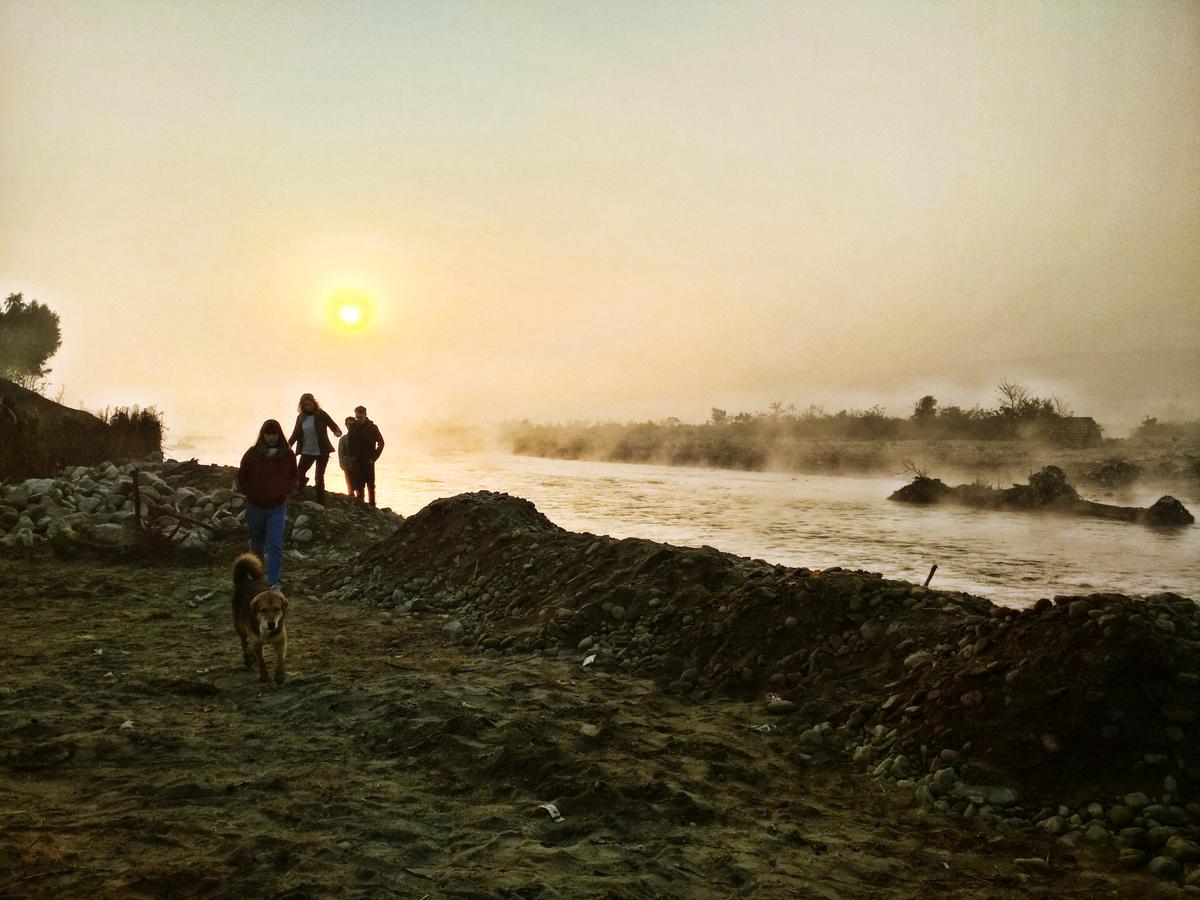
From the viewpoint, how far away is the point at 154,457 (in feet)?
73.8

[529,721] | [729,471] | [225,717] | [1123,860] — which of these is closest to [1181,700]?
[1123,860]

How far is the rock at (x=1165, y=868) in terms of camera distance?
410 cm

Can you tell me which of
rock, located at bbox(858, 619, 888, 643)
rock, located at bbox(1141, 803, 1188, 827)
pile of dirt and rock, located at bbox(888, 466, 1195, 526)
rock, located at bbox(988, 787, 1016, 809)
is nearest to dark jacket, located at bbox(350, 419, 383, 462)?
rock, located at bbox(858, 619, 888, 643)

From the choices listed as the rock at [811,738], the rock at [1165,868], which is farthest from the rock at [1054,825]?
the rock at [811,738]

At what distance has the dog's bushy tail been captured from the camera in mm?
7336

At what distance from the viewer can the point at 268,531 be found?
9227 millimetres

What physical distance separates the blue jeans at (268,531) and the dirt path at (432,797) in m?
2.01

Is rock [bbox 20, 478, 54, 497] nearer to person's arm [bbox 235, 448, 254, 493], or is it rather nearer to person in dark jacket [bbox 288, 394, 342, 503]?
person in dark jacket [bbox 288, 394, 342, 503]

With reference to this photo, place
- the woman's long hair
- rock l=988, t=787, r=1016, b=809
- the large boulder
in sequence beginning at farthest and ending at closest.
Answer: the large boulder → the woman's long hair → rock l=988, t=787, r=1016, b=809

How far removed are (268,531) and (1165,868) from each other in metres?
8.78

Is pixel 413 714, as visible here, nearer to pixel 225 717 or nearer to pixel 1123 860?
pixel 225 717

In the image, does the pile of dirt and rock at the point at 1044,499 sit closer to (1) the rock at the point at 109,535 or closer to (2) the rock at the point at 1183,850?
(2) the rock at the point at 1183,850

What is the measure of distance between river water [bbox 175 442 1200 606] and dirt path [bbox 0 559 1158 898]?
7907 millimetres

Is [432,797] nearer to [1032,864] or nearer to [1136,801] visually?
[1032,864]
